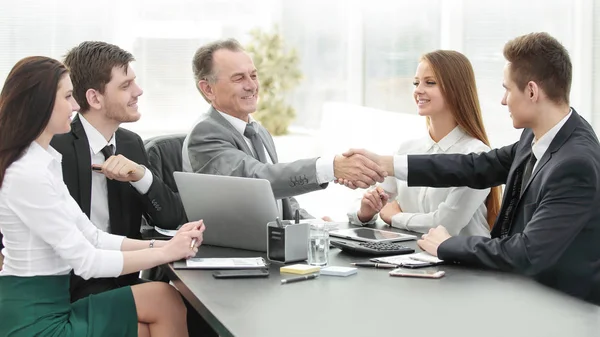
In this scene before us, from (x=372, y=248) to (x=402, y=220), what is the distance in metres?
0.56

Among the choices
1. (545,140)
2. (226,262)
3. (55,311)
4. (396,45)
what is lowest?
(55,311)

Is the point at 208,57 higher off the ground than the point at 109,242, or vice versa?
the point at 208,57

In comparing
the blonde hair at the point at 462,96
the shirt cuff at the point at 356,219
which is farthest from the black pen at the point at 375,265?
the blonde hair at the point at 462,96

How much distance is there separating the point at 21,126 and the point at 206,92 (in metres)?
1.23

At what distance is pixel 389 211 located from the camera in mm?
3148

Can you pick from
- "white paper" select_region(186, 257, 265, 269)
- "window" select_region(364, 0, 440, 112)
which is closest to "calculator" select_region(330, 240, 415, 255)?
"white paper" select_region(186, 257, 265, 269)

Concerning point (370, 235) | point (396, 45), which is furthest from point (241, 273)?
point (396, 45)

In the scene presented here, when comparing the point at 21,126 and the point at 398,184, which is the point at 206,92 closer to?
the point at 398,184

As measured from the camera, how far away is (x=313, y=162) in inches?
116

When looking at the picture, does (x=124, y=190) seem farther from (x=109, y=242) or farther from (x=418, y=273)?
(x=418, y=273)

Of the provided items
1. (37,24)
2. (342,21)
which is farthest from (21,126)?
(342,21)

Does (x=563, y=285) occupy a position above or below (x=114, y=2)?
below

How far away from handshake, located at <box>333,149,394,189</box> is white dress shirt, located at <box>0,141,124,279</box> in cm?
108

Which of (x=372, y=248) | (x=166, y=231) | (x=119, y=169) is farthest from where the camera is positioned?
(x=166, y=231)
